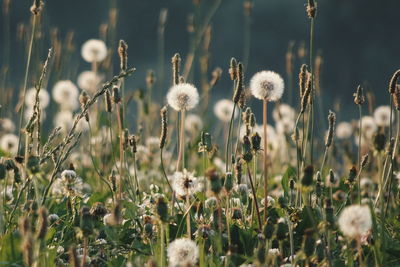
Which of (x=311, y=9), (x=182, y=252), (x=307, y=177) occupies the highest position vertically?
(x=311, y=9)

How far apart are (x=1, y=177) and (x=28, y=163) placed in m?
0.26

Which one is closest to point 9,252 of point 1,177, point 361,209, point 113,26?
point 1,177

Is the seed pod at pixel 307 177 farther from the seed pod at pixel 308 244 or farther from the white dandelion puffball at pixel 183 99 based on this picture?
the white dandelion puffball at pixel 183 99

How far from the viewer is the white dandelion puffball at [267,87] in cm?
193

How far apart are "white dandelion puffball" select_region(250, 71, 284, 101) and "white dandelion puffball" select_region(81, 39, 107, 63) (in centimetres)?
220

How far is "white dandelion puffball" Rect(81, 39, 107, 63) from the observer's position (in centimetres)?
402

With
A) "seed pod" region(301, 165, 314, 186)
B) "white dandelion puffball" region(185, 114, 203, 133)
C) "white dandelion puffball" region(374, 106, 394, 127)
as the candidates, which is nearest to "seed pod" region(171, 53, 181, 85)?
"seed pod" region(301, 165, 314, 186)

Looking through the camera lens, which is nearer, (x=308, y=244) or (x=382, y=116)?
(x=308, y=244)

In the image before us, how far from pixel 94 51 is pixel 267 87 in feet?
7.77

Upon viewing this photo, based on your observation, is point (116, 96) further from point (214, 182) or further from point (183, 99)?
point (214, 182)

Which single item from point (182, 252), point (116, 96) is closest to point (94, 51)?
point (116, 96)

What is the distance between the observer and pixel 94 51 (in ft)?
13.3

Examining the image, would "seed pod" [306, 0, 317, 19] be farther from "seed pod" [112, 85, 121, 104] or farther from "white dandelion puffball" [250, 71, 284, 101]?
"seed pod" [112, 85, 121, 104]

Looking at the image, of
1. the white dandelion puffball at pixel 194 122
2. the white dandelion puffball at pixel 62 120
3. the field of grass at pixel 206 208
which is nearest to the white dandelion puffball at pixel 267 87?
the field of grass at pixel 206 208
